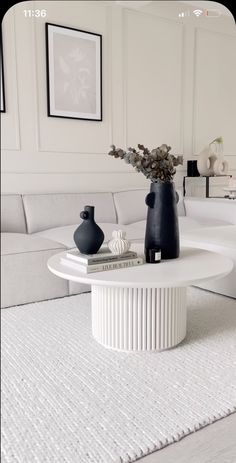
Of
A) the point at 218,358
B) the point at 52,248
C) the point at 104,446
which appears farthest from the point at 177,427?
the point at 52,248

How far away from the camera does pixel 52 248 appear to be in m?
0.51

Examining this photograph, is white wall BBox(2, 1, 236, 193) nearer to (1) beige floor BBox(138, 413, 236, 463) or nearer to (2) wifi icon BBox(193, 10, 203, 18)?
(2) wifi icon BBox(193, 10, 203, 18)

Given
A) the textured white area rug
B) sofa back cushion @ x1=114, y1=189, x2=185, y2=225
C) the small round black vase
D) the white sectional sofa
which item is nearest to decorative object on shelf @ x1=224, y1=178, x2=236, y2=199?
the white sectional sofa

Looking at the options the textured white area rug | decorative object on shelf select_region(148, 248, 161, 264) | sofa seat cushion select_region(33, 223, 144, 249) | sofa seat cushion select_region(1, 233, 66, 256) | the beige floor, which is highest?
sofa seat cushion select_region(1, 233, 66, 256)

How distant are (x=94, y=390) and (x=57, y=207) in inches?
16.5

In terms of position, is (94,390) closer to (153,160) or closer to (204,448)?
(204,448)

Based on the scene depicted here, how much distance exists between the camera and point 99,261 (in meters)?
0.87

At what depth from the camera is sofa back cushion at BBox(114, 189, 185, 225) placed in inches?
24.2

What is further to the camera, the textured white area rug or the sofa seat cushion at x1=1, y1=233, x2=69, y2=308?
the textured white area rug

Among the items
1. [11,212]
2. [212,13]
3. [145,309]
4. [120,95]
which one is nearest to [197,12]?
[212,13]

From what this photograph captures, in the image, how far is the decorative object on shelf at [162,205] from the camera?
715 mm

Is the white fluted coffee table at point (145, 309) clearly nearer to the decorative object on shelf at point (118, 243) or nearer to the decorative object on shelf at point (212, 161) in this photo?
the decorative object on shelf at point (118, 243)

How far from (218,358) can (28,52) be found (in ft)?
2.61

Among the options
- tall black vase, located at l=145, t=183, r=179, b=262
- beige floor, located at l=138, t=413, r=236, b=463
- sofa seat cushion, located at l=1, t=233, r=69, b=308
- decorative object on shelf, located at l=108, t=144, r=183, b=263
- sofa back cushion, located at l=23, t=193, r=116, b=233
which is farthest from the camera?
tall black vase, located at l=145, t=183, r=179, b=262
